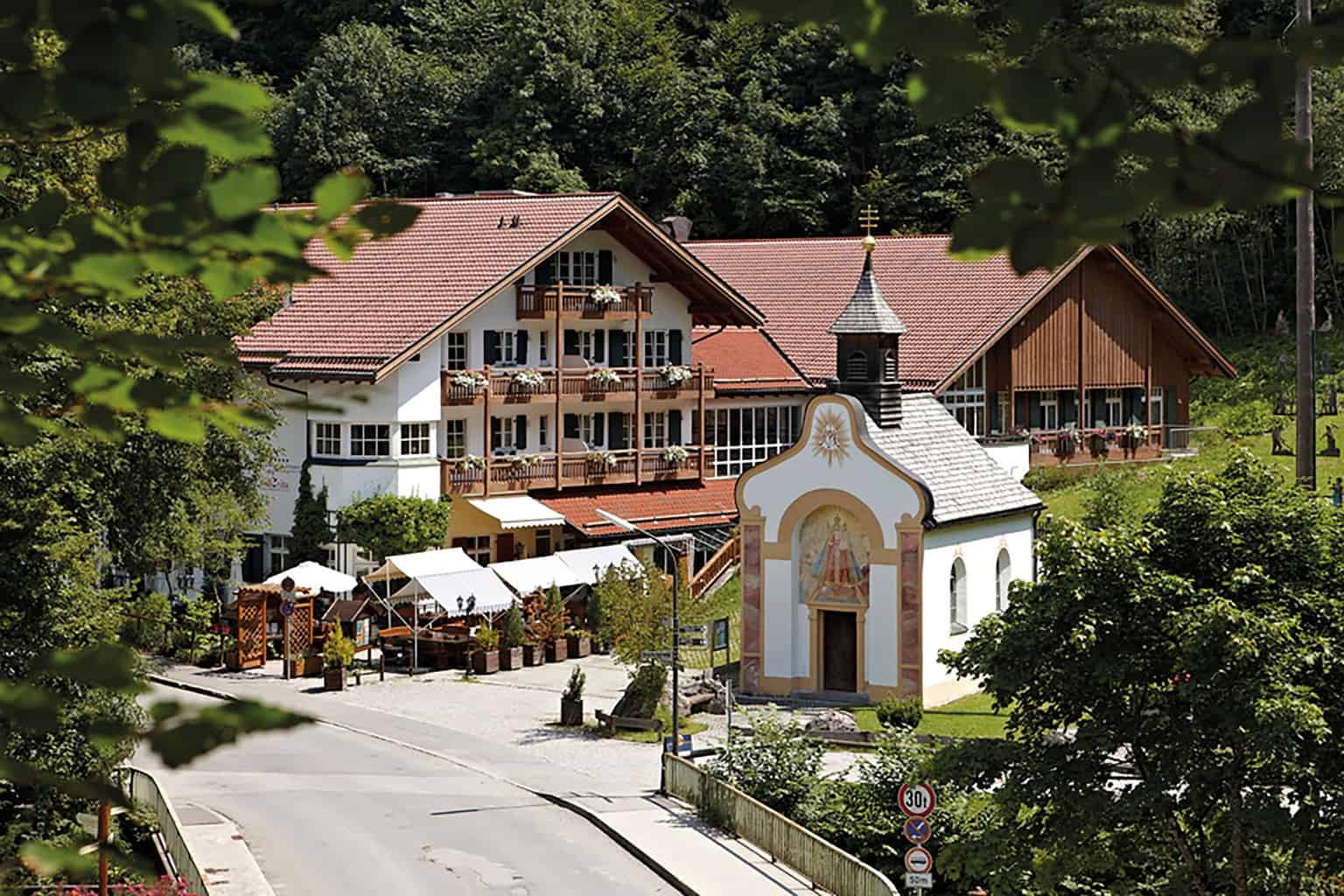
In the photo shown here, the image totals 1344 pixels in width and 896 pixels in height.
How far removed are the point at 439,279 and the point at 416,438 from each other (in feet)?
13.6

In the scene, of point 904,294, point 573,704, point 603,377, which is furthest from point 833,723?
point 904,294

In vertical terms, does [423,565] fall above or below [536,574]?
above

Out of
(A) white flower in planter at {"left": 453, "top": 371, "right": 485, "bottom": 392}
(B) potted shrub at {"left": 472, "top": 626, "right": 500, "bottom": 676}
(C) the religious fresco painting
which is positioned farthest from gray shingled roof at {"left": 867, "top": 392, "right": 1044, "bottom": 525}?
(A) white flower in planter at {"left": 453, "top": 371, "right": 485, "bottom": 392}

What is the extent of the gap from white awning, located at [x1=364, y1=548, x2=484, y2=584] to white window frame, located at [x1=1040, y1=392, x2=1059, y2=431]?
19.8 m

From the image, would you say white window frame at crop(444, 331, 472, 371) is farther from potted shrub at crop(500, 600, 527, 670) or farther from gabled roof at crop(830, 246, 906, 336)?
gabled roof at crop(830, 246, 906, 336)

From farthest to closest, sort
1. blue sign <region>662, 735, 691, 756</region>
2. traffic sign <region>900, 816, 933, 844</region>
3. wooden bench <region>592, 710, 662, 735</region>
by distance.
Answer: wooden bench <region>592, 710, 662, 735</region>
blue sign <region>662, 735, 691, 756</region>
traffic sign <region>900, 816, 933, 844</region>

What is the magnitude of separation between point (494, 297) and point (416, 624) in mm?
9138

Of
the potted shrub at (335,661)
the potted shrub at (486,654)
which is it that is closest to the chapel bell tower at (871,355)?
the potted shrub at (486,654)

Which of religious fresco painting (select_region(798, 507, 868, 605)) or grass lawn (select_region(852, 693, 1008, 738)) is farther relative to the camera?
religious fresco painting (select_region(798, 507, 868, 605))

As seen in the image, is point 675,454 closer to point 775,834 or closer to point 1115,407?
point 1115,407

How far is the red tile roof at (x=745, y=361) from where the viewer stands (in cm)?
5022

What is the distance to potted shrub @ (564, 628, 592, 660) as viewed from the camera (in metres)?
39.8

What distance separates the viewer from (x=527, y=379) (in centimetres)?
4388

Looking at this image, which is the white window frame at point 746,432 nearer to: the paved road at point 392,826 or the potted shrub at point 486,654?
the potted shrub at point 486,654
